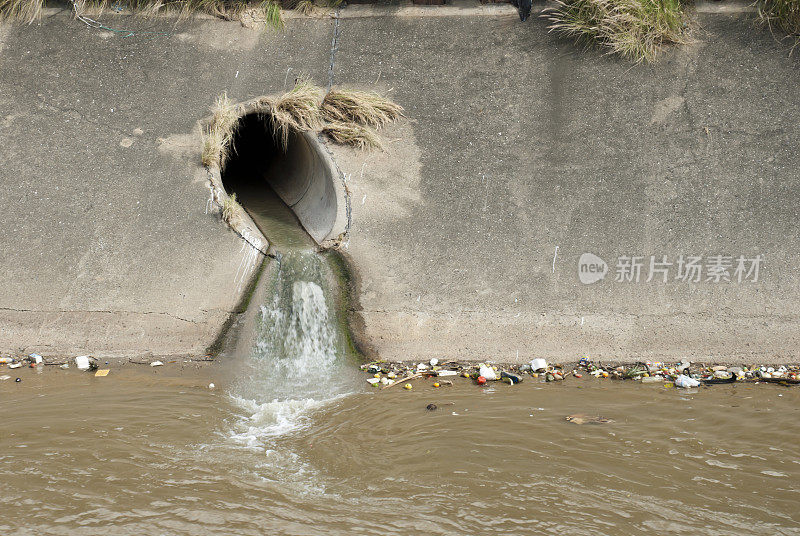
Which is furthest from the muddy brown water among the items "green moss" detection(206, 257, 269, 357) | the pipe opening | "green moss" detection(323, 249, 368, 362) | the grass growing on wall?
the grass growing on wall

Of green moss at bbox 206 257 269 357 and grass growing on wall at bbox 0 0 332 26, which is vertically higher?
grass growing on wall at bbox 0 0 332 26

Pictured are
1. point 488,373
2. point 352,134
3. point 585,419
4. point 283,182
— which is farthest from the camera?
point 283,182

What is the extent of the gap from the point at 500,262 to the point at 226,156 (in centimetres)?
263

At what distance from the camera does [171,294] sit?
5.56 metres

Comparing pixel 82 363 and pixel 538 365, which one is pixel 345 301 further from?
pixel 82 363

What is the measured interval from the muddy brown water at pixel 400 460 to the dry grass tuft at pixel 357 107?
7.75ft

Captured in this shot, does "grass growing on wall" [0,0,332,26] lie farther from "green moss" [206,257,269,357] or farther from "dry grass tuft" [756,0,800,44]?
"dry grass tuft" [756,0,800,44]

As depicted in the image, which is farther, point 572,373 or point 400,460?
point 572,373

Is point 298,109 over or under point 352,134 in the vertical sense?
over

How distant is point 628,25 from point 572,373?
3.12 meters

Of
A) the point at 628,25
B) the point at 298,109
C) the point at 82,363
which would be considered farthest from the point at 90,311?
the point at 628,25

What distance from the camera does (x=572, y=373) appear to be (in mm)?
5457

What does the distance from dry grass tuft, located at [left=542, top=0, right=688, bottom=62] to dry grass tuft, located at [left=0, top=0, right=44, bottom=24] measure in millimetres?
4756

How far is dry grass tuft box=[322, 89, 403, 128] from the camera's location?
5871 millimetres
